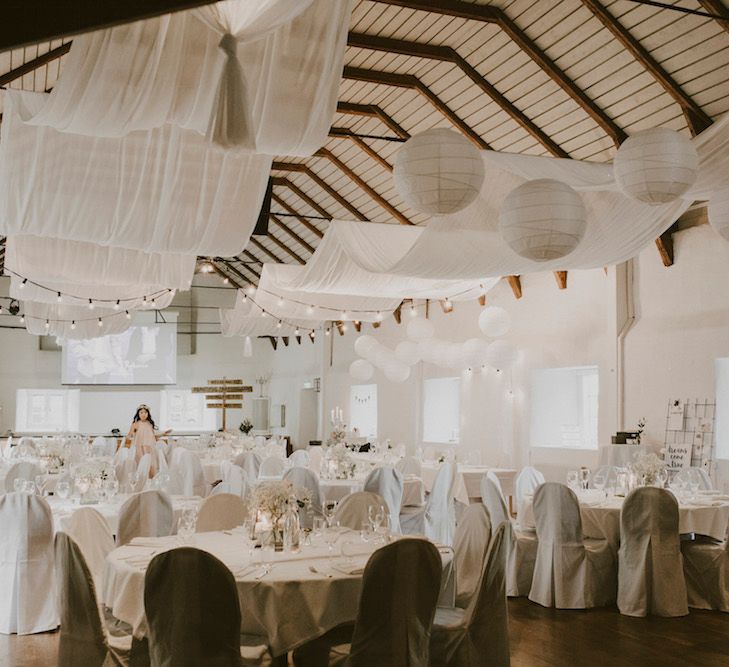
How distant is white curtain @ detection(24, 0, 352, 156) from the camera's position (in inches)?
145

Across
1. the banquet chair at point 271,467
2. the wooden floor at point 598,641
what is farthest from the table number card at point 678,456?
the banquet chair at point 271,467

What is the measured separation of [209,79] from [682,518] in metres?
4.70

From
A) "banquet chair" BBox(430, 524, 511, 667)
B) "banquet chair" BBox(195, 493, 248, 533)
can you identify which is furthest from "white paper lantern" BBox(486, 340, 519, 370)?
"banquet chair" BBox(430, 524, 511, 667)

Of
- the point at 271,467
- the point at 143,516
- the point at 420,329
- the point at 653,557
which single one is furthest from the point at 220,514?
the point at 420,329

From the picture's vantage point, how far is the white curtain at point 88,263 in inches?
300

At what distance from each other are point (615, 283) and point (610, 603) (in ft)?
16.7

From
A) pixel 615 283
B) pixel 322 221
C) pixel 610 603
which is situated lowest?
pixel 610 603

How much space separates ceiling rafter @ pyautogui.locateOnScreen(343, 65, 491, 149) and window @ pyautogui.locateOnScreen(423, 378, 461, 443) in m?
5.81

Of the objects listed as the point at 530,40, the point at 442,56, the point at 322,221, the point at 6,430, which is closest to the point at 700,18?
the point at 530,40

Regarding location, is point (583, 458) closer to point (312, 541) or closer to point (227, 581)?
point (312, 541)

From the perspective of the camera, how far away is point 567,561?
236 inches

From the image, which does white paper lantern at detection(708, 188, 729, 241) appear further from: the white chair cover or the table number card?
the table number card

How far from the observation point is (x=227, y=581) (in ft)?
10.3

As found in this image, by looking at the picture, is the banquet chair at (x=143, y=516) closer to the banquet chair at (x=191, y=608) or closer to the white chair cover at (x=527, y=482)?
the banquet chair at (x=191, y=608)
